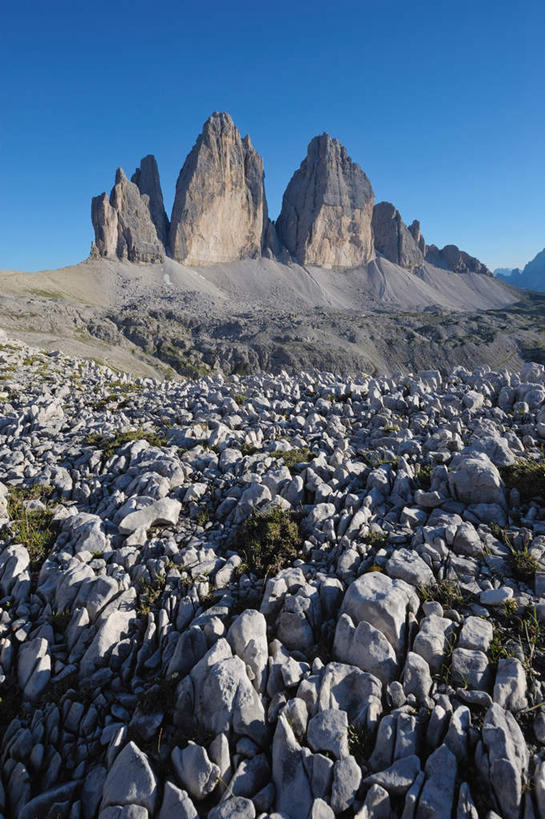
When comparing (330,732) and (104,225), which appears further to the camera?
(104,225)

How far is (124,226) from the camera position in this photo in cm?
16000

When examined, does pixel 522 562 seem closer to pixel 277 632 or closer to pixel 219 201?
pixel 277 632

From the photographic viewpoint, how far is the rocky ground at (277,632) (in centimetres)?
387

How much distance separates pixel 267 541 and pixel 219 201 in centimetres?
20194

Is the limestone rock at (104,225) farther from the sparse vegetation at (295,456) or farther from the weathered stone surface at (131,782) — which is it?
the weathered stone surface at (131,782)

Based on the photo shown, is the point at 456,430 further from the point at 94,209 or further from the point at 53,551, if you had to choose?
the point at 94,209

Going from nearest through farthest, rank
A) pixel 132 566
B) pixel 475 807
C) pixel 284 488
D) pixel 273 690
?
pixel 475 807 < pixel 273 690 < pixel 132 566 < pixel 284 488

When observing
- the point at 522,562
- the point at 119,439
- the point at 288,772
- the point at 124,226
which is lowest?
the point at 288,772

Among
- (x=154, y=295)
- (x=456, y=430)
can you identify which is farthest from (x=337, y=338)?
(x=456, y=430)

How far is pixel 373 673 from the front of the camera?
4715 millimetres

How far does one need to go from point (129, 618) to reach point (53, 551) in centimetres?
256

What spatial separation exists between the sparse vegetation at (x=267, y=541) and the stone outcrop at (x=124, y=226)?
175492 millimetres

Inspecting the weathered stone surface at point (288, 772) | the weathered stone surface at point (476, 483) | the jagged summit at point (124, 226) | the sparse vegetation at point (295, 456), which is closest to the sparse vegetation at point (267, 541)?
the sparse vegetation at point (295, 456)

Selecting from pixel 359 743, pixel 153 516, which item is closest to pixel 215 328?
pixel 153 516
